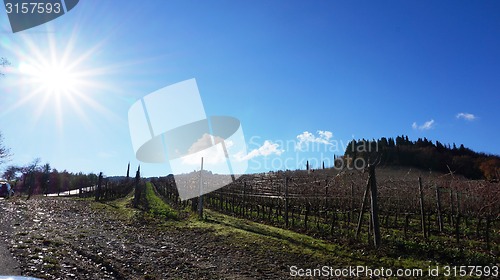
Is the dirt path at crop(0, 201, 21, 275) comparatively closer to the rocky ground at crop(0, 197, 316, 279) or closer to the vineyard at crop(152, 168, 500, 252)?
the rocky ground at crop(0, 197, 316, 279)

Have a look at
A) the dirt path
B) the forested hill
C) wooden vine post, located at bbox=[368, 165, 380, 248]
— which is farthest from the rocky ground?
the forested hill

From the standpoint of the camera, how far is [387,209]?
20297mm

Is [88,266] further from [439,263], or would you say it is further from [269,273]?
[439,263]

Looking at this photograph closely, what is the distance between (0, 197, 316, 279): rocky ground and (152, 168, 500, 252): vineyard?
141 inches

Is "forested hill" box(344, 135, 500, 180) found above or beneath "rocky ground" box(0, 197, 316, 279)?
above

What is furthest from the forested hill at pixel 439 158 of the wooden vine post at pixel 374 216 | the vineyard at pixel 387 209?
the wooden vine post at pixel 374 216

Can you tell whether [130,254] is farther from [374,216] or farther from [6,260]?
[374,216]

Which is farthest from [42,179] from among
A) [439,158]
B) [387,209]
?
[439,158]

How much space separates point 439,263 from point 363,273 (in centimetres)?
225

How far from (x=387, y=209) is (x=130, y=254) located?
657 inches

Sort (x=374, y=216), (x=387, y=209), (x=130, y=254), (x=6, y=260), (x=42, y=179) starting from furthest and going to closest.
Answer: (x=42, y=179) → (x=387, y=209) → (x=374, y=216) → (x=130, y=254) → (x=6, y=260)

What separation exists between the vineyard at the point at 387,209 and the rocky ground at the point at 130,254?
3.57m

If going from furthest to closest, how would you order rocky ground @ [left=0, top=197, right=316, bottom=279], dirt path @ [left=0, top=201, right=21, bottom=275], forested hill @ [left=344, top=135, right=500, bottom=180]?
forested hill @ [left=344, top=135, right=500, bottom=180] < rocky ground @ [left=0, top=197, right=316, bottom=279] < dirt path @ [left=0, top=201, right=21, bottom=275]

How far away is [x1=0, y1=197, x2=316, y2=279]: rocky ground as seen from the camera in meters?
6.84
